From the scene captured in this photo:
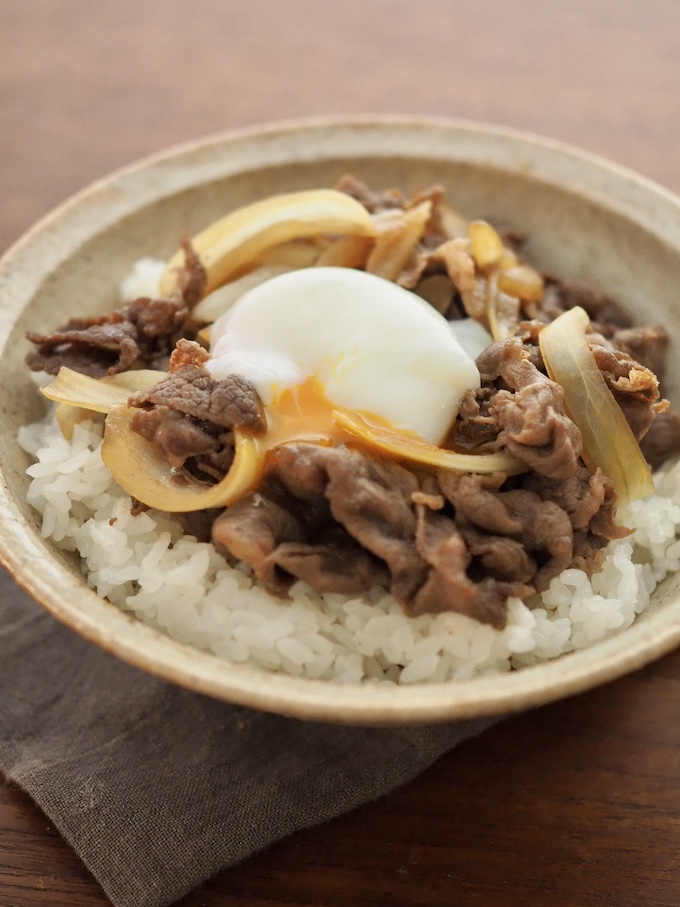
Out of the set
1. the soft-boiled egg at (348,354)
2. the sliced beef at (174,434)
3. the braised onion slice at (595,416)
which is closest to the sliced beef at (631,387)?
the braised onion slice at (595,416)

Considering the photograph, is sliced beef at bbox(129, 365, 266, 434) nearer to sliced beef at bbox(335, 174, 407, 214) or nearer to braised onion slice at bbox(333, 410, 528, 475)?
braised onion slice at bbox(333, 410, 528, 475)

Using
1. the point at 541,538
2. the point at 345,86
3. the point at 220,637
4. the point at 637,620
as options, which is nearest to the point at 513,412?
the point at 541,538

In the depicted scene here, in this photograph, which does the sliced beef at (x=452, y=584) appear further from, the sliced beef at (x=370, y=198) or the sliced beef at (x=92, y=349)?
the sliced beef at (x=370, y=198)

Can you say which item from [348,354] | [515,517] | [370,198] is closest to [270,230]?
[370,198]

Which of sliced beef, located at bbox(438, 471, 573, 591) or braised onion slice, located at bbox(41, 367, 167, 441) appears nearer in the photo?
sliced beef, located at bbox(438, 471, 573, 591)

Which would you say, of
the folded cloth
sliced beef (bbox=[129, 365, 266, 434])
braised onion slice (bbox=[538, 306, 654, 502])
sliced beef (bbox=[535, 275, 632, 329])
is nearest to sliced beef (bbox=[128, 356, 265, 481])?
sliced beef (bbox=[129, 365, 266, 434])

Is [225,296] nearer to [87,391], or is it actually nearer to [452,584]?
[87,391]
